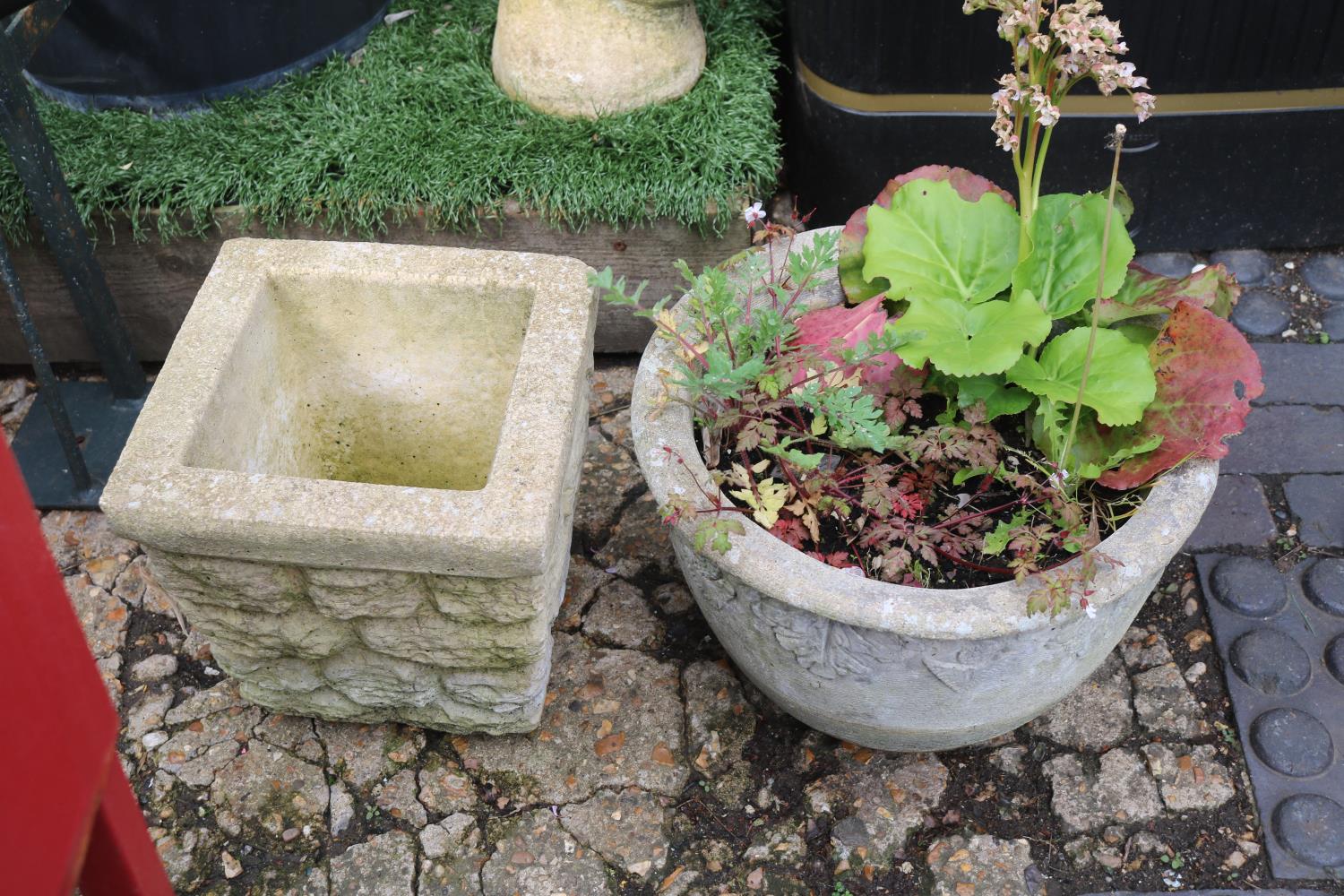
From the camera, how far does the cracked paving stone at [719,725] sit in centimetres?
213

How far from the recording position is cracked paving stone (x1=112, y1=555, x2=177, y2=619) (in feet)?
8.06

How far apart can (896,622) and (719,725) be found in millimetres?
706

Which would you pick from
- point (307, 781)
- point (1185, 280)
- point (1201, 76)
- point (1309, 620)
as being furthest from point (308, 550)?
point (1201, 76)

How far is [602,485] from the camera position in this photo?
2.65 m

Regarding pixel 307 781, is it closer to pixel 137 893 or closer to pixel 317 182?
pixel 137 893

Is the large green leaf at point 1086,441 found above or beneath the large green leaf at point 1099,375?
beneath

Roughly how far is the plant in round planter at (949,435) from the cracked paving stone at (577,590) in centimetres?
51

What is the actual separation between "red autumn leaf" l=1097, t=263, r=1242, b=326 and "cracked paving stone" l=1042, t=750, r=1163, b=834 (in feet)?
2.66

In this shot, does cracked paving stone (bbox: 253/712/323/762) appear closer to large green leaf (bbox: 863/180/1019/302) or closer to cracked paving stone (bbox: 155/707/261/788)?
cracked paving stone (bbox: 155/707/261/788)

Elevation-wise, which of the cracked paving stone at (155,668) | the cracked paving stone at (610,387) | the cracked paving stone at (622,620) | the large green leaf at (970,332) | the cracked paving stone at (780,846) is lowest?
the cracked paving stone at (780,846)

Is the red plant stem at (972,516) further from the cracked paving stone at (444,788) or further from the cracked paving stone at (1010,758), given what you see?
the cracked paving stone at (444,788)

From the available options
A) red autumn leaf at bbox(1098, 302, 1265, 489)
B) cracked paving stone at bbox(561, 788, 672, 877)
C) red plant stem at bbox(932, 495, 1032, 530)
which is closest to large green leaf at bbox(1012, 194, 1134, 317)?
red autumn leaf at bbox(1098, 302, 1265, 489)

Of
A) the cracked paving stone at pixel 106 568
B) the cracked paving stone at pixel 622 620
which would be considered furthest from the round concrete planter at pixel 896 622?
the cracked paving stone at pixel 106 568

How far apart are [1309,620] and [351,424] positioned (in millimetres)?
1907
